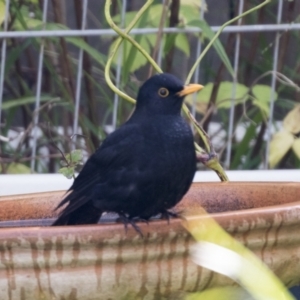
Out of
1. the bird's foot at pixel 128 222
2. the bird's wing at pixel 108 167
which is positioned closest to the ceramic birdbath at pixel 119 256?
the bird's foot at pixel 128 222

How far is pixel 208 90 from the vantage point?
2783 millimetres

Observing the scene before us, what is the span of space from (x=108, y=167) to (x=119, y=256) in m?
0.32

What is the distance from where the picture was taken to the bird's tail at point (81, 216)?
64.1 inches

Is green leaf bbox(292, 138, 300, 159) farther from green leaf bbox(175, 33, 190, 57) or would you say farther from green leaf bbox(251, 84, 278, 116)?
green leaf bbox(175, 33, 190, 57)

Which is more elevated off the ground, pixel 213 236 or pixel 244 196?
pixel 213 236

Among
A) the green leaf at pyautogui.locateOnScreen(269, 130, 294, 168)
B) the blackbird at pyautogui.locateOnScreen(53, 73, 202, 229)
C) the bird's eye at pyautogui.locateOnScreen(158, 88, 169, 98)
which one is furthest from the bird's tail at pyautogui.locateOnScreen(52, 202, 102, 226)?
the green leaf at pyautogui.locateOnScreen(269, 130, 294, 168)

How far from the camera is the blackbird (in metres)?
1.55

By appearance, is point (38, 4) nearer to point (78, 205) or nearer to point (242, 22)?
point (242, 22)

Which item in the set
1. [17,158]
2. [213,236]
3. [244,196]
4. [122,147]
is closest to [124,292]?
[213,236]

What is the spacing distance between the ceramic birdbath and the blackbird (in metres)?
0.12

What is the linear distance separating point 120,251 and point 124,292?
0.07 meters

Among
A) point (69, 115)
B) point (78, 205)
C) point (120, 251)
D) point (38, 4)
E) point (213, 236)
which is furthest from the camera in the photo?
point (69, 115)

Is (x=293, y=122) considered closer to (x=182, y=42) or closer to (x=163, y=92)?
(x=182, y=42)

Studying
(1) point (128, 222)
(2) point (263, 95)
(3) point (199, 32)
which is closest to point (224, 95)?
(2) point (263, 95)
